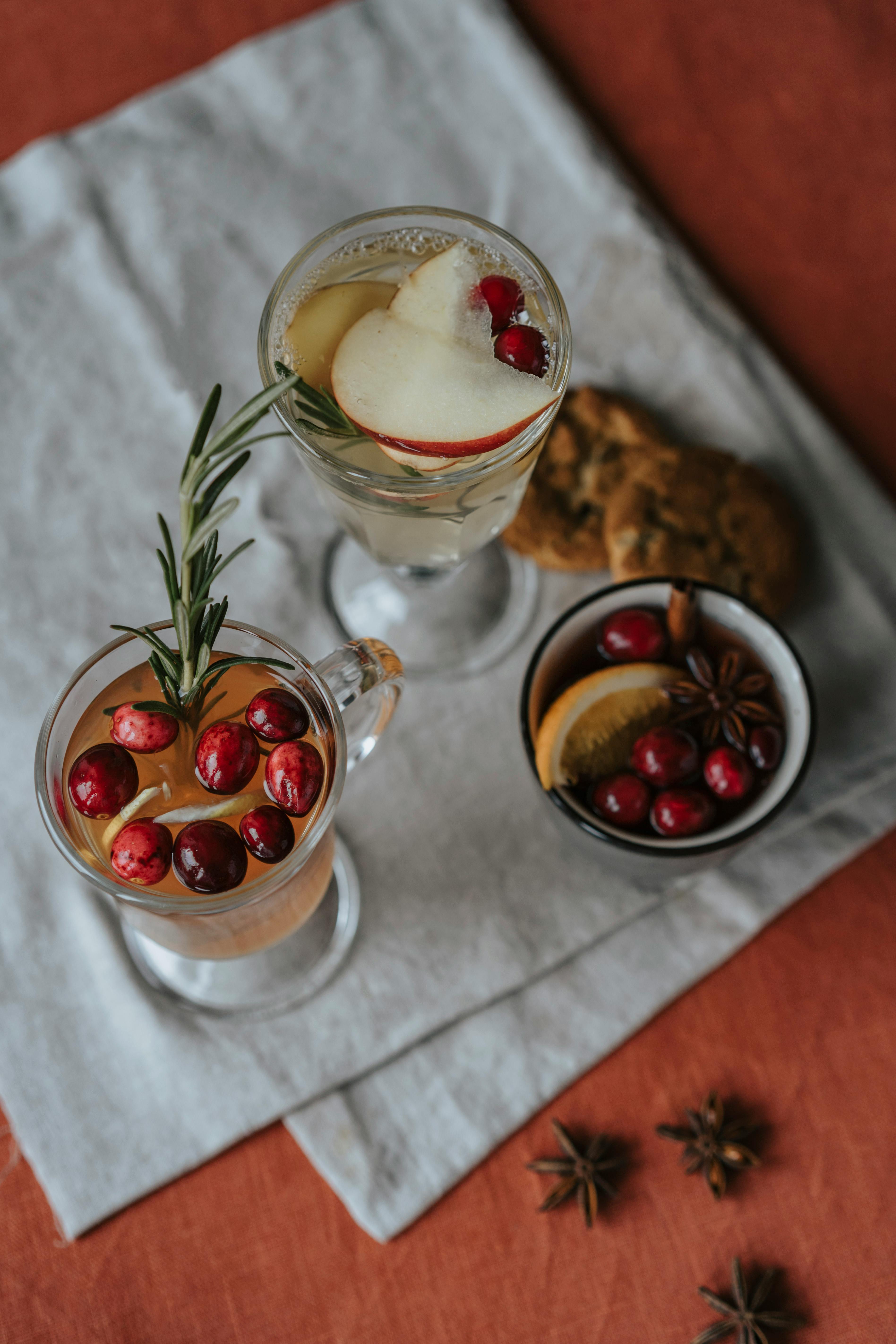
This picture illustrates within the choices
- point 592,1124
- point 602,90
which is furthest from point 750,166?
point 592,1124

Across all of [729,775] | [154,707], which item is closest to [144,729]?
[154,707]

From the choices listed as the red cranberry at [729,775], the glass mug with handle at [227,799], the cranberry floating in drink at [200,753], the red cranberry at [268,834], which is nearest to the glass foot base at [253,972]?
the glass mug with handle at [227,799]

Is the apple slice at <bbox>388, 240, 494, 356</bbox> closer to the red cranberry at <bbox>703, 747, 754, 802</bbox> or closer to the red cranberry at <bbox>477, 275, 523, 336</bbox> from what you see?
the red cranberry at <bbox>477, 275, 523, 336</bbox>

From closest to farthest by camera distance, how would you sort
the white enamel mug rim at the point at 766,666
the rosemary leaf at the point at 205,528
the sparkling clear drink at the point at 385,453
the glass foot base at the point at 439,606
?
the rosemary leaf at the point at 205,528, the sparkling clear drink at the point at 385,453, the white enamel mug rim at the point at 766,666, the glass foot base at the point at 439,606

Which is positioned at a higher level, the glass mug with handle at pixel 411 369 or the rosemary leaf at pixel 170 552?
the rosemary leaf at pixel 170 552

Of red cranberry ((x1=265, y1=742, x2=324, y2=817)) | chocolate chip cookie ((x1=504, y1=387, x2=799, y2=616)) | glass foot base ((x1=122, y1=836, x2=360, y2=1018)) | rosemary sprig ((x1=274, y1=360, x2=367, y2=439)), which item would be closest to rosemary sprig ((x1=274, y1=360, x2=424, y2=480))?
Result: rosemary sprig ((x1=274, y1=360, x2=367, y2=439))

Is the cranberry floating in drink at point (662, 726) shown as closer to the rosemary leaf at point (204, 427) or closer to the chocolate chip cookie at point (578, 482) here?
the chocolate chip cookie at point (578, 482)

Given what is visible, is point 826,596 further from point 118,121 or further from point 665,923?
point 118,121
